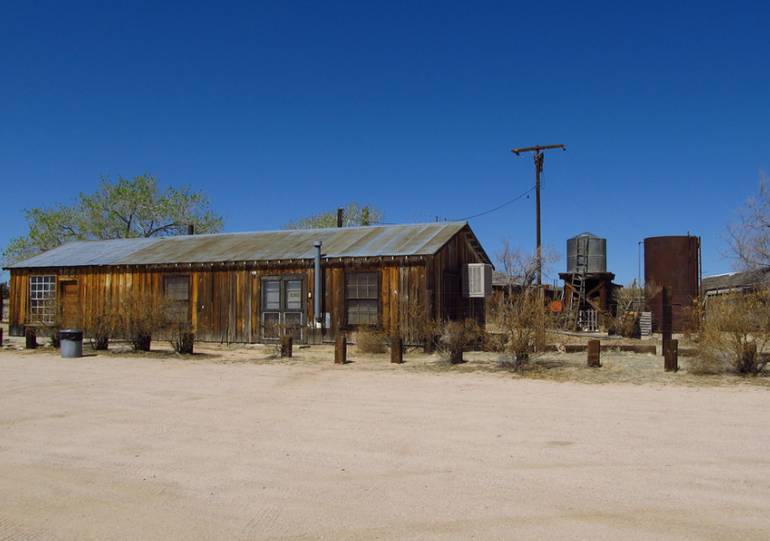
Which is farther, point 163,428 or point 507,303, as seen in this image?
point 507,303

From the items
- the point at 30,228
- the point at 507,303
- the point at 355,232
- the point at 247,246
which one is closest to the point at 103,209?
the point at 30,228

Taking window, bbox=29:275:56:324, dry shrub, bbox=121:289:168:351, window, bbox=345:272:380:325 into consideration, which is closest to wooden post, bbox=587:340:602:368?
window, bbox=345:272:380:325

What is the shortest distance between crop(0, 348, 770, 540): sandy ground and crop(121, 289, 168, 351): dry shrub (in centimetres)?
619

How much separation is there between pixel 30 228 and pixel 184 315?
82.3 ft

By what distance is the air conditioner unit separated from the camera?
66.1 feet

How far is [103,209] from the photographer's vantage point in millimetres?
40875

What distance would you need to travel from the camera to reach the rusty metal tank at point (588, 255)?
29.8 meters

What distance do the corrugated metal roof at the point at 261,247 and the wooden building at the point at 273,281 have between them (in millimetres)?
47

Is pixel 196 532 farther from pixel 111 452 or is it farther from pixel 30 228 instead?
pixel 30 228

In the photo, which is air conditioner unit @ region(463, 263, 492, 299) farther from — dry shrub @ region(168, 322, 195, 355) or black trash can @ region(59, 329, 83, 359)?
black trash can @ region(59, 329, 83, 359)

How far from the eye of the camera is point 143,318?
1741 cm

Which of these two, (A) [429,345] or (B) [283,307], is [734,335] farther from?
(B) [283,307]

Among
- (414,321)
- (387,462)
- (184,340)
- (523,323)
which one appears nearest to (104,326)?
(184,340)

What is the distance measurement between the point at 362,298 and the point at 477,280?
12.3ft
